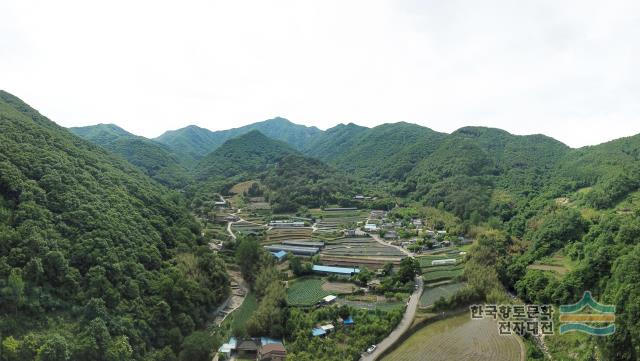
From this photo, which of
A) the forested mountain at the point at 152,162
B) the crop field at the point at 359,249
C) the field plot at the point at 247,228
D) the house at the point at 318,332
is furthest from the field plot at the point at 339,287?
the forested mountain at the point at 152,162

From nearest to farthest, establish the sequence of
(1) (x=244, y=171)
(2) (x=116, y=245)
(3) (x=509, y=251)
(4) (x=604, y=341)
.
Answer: (4) (x=604, y=341)
(2) (x=116, y=245)
(3) (x=509, y=251)
(1) (x=244, y=171)

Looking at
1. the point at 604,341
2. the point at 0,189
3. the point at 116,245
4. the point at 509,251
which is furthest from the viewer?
the point at 509,251

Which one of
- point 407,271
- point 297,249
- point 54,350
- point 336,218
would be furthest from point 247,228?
point 54,350

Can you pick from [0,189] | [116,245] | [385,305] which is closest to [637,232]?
[385,305]

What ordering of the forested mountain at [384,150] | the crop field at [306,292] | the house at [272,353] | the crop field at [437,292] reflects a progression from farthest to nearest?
the forested mountain at [384,150], the crop field at [306,292], the crop field at [437,292], the house at [272,353]

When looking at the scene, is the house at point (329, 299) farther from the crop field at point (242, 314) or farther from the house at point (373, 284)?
the crop field at point (242, 314)

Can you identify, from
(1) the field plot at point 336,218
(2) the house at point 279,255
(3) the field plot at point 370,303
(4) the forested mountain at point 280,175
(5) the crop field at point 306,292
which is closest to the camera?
(3) the field plot at point 370,303

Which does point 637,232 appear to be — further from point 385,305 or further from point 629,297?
point 385,305
